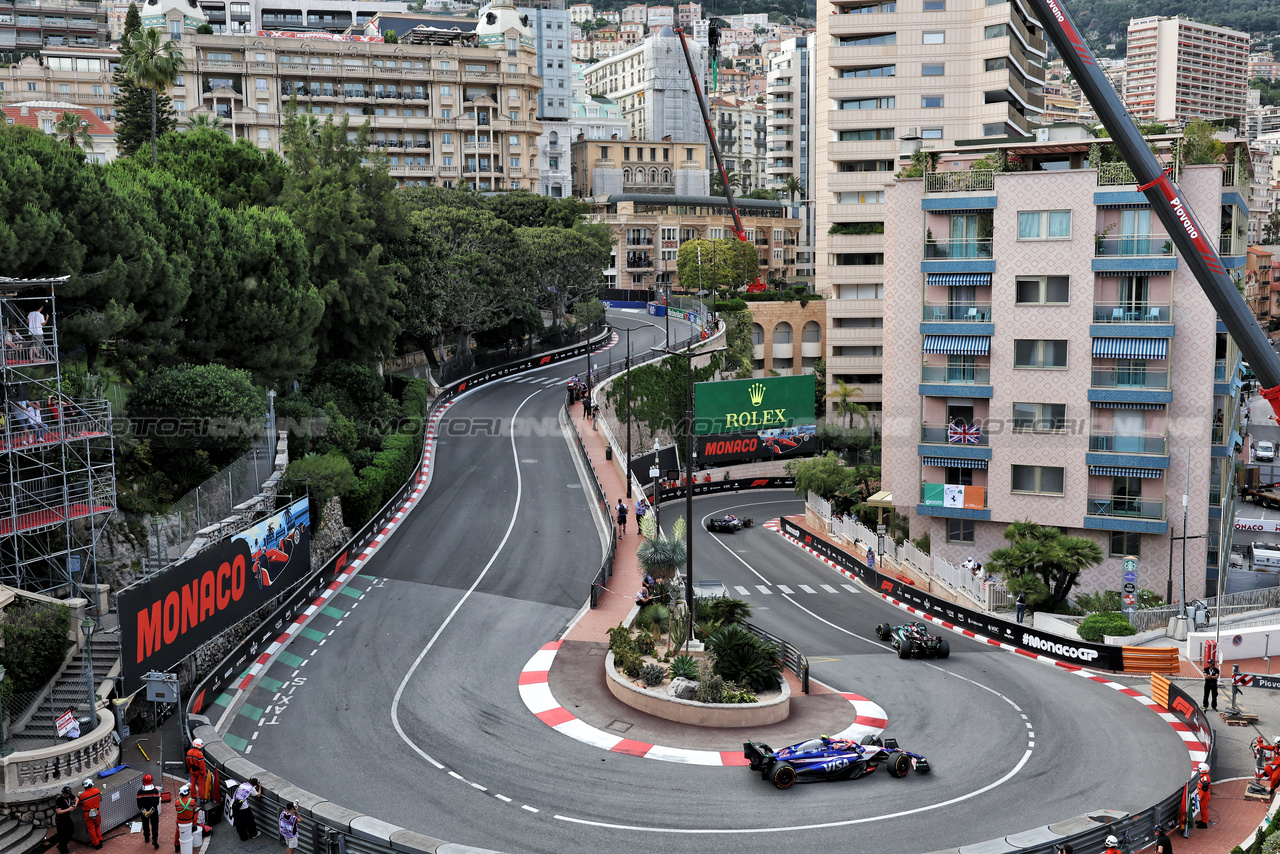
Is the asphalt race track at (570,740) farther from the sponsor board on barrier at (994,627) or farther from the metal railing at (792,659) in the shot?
the metal railing at (792,659)

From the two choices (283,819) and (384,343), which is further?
(384,343)

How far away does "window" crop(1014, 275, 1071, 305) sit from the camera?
51000mm

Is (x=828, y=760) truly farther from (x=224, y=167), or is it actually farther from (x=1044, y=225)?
(x=224, y=167)

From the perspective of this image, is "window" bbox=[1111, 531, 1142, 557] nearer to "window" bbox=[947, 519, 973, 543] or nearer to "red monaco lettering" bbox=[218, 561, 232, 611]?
"window" bbox=[947, 519, 973, 543]

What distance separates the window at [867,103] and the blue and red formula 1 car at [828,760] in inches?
2933

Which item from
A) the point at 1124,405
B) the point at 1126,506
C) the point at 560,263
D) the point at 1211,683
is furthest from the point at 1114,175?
the point at 560,263

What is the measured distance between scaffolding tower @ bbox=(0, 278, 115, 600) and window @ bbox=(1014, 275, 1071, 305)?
125ft

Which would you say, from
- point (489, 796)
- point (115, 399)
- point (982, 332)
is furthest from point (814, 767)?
point (982, 332)

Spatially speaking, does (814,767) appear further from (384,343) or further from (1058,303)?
(384,343)

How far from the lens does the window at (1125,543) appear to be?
51.0m

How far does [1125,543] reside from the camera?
168 ft

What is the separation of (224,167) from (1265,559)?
6380 cm

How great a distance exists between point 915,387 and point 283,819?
129 ft

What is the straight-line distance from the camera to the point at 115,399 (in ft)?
130
